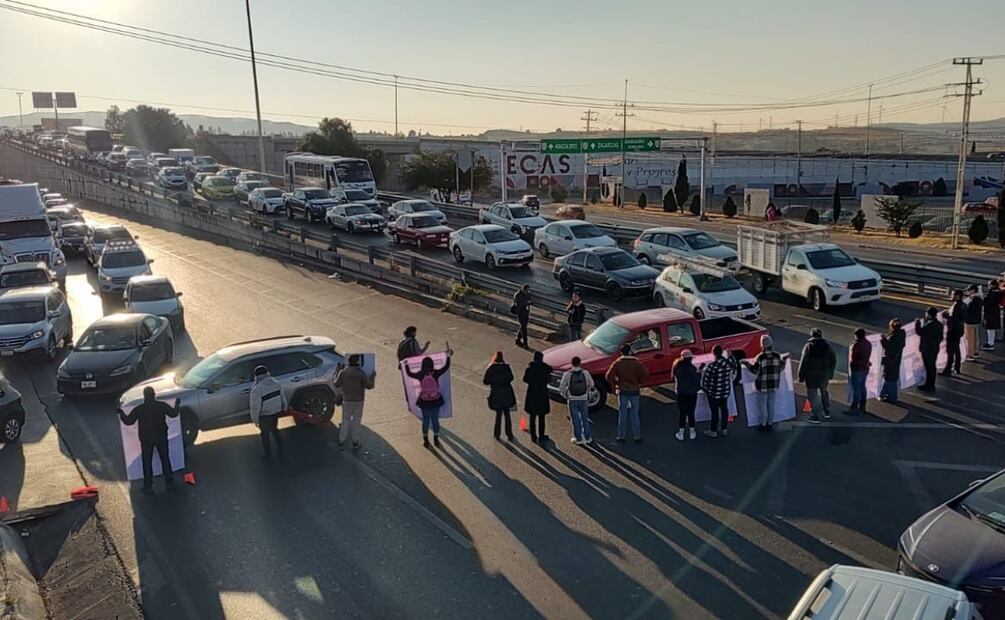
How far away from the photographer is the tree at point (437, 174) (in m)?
64.1

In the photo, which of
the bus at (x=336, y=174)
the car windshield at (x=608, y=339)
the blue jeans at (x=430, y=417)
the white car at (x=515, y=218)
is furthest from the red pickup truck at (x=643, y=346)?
the bus at (x=336, y=174)

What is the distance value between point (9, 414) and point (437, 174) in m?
52.8

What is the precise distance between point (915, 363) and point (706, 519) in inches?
292

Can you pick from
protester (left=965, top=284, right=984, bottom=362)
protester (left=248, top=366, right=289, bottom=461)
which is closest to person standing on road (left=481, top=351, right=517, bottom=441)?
protester (left=248, top=366, right=289, bottom=461)

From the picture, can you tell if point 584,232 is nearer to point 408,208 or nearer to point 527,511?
point 408,208

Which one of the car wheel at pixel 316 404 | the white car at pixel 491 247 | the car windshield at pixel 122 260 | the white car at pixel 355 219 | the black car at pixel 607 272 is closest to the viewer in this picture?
the car wheel at pixel 316 404

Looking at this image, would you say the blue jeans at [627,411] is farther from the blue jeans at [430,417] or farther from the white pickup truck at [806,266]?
the white pickup truck at [806,266]

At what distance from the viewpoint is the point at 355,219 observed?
37.6 meters

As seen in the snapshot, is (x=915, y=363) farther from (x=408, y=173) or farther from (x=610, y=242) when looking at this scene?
(x=408, y=173)

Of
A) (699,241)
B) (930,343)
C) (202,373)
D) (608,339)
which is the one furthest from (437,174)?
(930,343)

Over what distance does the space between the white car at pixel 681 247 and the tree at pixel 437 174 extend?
37.9 meters

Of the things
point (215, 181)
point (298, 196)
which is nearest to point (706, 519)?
point (298, 196)

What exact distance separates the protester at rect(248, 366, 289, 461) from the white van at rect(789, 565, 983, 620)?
847cm

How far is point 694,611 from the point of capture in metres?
7.87
